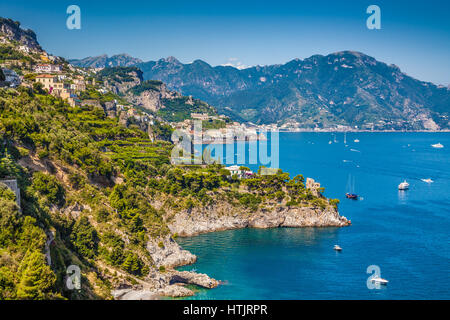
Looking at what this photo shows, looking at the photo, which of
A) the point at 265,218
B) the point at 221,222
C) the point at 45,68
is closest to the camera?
the point at 221,222

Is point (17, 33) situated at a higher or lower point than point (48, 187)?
higher

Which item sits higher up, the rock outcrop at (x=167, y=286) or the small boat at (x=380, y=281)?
the rock outcrop at (x=167, y=286)

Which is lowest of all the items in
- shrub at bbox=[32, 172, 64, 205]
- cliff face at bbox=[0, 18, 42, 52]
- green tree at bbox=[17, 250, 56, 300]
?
green tree at bbox=[17, 250, 56, 300]

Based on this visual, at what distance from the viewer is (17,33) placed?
11375 centimetres

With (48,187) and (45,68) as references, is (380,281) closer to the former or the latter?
(48,187)

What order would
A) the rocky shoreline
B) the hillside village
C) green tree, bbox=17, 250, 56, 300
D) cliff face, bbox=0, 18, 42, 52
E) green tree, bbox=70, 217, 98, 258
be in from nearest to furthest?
green tree, bbox=17, 250, 56, 300
the hillside village
green tree, bbox=70, 217, 98, 258
the rocky shoreline
cliff face, bbox=0, 18, 42, 52

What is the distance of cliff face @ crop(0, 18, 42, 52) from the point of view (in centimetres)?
10812

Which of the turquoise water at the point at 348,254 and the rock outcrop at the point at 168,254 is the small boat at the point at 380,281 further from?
the rock outcrop at the point at 168,254

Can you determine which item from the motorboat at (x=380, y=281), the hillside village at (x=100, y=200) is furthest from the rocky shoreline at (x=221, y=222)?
the motorboat at (x=380, y=281)

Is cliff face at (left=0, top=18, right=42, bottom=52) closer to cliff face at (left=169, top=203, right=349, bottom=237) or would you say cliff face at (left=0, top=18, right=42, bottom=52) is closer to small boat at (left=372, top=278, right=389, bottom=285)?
cliff face at (left=169, top=203, right=349, bottom=237)

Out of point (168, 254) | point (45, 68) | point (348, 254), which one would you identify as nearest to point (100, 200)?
point (168, 254)

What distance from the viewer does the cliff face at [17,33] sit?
4257 inches

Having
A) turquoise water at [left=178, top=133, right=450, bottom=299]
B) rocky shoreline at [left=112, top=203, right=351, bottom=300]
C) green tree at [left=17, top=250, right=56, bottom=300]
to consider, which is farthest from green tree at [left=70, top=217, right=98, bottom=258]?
green tree at [left=17, top=250, right=56, bottom=300]

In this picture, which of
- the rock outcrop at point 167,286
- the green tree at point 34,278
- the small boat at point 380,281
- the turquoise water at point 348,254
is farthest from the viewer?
the small boat at point 380,281
